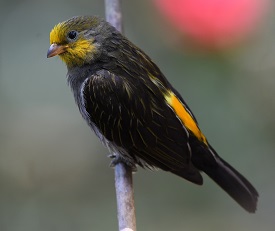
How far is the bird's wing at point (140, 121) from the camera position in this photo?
15.7ft

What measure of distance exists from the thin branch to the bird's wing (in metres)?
0.14

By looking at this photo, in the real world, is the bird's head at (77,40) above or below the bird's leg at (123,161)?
above

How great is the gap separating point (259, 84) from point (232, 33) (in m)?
0.67

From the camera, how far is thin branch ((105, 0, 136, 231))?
438 cm

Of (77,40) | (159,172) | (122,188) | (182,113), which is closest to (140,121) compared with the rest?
(182,113)

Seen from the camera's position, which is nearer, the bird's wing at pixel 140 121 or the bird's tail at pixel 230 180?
the bird's wing at pixel 140 121

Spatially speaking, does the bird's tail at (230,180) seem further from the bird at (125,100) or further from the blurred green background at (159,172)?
the blurred green background at (159,172)

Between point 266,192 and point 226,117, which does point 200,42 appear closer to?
point 226,117

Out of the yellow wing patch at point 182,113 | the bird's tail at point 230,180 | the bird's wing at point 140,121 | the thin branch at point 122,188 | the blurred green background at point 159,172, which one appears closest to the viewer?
the thin branch at point 122,188

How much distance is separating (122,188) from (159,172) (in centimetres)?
144

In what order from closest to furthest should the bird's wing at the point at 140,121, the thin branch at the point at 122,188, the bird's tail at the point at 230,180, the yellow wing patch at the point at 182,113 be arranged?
the thin branch at the point at 122,188
the bird's wing at the point at 140,121
the yellow wing patch at the point at 182,113
the bird's tail at the point at 230,180

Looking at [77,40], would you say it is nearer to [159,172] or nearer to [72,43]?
[72,43]

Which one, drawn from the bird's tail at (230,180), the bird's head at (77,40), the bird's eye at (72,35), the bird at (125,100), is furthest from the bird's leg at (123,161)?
the bird's eye at (72,35)

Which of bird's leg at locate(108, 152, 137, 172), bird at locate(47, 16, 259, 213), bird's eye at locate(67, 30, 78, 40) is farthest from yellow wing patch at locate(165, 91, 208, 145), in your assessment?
bird's eye at locate(67, 30, 78, 40)
